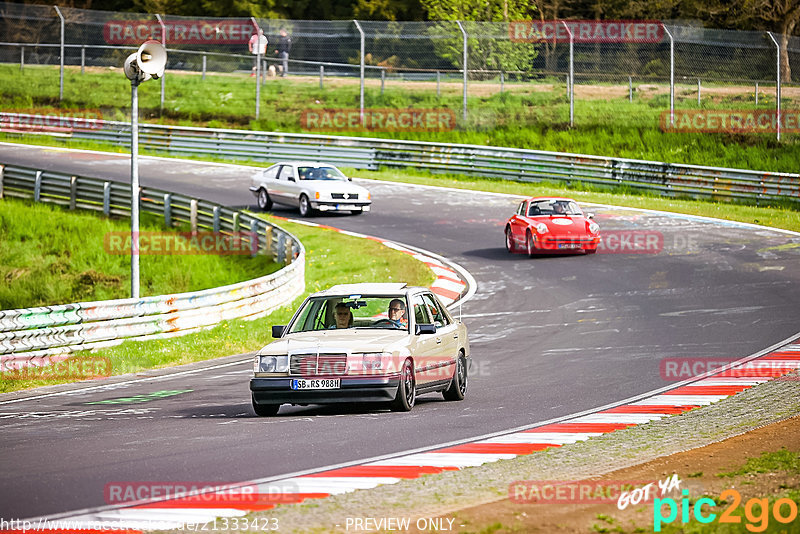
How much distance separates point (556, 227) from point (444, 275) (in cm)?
298

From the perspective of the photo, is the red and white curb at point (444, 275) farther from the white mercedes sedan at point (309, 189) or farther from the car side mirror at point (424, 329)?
the car side mirror at point (424, 329)

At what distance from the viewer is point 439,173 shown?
3984cm

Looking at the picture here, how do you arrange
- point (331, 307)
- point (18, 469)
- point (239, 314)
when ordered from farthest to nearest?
point (239, 314)
point (331, 307)
point (18, 469)

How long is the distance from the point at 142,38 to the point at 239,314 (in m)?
29.5

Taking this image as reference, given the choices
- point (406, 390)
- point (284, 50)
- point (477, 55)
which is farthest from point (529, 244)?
point (284, 50)

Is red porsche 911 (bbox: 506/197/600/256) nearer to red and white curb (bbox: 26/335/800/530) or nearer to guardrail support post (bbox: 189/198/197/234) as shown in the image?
guardrail support post (bbox: 189/198/197/234)

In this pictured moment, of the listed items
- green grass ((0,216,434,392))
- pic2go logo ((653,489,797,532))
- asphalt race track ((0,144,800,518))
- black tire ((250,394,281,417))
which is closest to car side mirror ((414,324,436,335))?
asphalt race track ((0,144,800,518))

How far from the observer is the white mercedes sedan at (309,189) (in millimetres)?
32281

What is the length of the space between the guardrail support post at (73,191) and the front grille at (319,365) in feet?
79.9

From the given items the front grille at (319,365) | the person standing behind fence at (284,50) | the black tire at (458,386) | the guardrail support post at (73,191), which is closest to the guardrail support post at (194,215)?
the guardrail support post at (73,191)

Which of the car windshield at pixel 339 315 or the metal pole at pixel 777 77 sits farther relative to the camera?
the metal pole at pixel 777 77

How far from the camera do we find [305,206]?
3266 centimetres

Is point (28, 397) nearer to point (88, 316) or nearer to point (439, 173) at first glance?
point (88, 316)

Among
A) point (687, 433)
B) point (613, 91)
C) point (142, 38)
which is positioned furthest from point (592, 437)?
point (142, 38)
